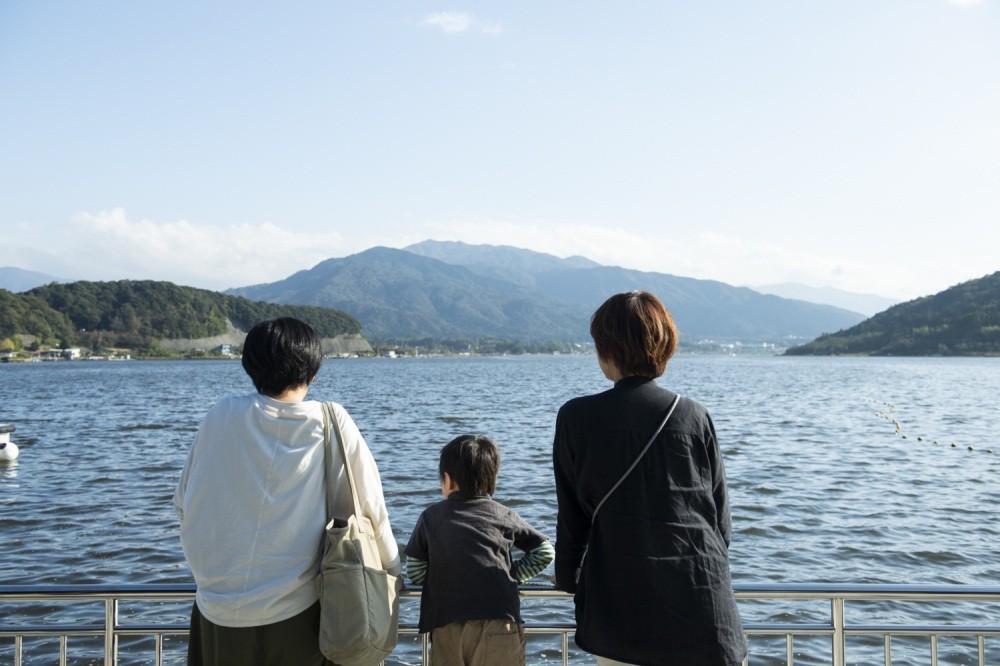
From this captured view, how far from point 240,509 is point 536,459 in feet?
58.6

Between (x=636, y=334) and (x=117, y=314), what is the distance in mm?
157269

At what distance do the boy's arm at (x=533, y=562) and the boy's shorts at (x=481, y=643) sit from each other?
0.69 ft

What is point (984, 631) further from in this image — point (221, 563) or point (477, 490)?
point (221, 563)

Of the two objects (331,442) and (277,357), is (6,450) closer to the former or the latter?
(277,357)

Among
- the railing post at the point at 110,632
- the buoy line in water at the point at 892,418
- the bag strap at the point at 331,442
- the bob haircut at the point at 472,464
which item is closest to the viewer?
the bag strap at the point at 331,442

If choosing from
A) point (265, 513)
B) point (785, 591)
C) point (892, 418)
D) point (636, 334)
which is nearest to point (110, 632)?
point (265, 513)

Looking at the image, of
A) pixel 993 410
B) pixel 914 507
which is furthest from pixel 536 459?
pixel 993 410

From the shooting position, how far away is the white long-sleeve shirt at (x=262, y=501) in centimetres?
274

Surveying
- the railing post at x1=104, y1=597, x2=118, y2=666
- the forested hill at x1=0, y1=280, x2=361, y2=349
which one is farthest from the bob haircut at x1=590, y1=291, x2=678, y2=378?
the forested hill at x1=0, y1=280, x2=361, y2=349

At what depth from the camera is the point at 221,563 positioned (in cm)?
277

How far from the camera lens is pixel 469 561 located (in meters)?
3.16

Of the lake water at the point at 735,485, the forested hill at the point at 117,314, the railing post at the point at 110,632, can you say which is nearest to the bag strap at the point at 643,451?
the railing post at the point at 110,632

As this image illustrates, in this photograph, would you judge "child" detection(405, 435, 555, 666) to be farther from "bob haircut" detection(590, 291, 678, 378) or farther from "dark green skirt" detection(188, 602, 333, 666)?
"bob haircut" detection(590, 291, 678, 378)

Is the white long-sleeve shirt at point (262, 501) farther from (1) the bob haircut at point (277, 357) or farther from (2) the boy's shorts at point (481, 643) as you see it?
(2) the boy's shorts at point (481, 643)
